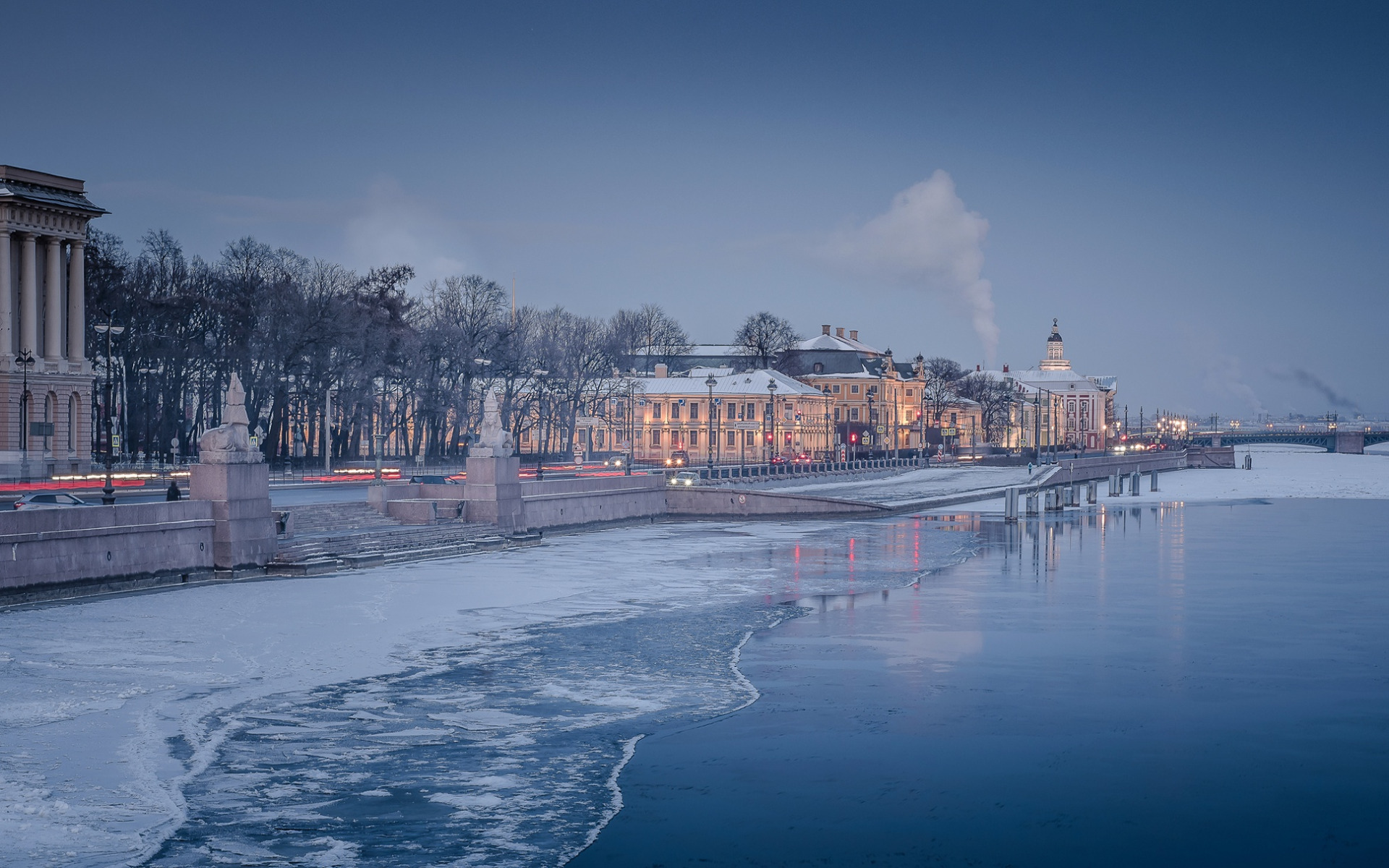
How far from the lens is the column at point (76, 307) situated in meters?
71.2

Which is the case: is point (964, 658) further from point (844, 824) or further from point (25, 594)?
point (25, 594)

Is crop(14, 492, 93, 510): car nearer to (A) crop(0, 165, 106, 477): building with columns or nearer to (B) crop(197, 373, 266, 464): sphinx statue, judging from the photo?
(B) crop(197, 373, 266, 464): sphinx statue

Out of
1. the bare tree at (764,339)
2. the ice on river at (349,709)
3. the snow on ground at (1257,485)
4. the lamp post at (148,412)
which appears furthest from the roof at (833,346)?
the ice on river at (349,709)

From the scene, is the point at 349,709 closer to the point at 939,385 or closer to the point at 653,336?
the point at 653,336

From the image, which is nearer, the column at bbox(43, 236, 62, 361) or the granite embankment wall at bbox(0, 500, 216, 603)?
the granite embankment wall at bbox(0, 500, 216, 603)

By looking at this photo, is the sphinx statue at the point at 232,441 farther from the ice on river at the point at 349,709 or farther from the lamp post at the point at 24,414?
the lamp post at the point at 24,414

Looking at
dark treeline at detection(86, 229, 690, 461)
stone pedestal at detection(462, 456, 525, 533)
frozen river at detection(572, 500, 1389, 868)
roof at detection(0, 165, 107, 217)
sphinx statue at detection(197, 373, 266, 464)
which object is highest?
roof at detection(0, 165, 107, 217)

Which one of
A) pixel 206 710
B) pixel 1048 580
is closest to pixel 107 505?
pixel 206 710

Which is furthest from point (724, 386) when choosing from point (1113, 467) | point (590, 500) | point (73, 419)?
point (590, 500)

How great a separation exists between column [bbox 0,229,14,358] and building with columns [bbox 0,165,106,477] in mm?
38

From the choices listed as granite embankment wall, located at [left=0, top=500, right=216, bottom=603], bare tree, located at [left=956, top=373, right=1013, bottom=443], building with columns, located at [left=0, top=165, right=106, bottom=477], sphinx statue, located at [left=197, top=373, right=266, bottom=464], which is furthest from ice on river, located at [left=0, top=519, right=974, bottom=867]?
bare tree, located at [left=956, top=373, right=1013, bottom=443]

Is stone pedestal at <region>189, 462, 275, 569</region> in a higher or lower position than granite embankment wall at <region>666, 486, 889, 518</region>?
higher

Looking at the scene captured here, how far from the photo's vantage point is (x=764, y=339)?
156m

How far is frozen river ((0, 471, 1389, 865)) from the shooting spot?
1336 centimetres
